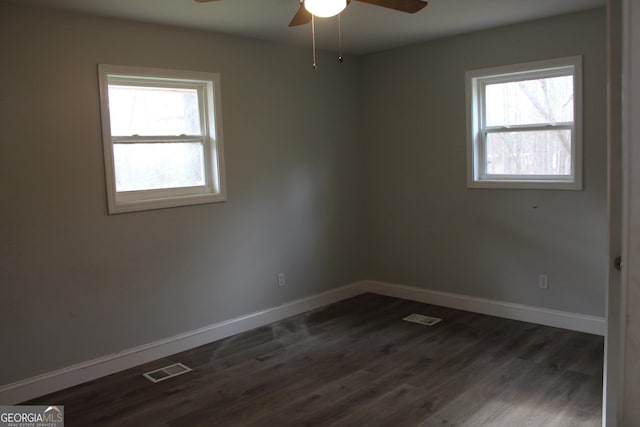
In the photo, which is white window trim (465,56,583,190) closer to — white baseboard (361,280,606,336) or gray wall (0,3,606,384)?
gray wall (0,3,606,384)

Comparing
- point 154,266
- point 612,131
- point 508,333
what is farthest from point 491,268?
point 612,131

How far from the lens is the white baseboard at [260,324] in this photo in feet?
11.1

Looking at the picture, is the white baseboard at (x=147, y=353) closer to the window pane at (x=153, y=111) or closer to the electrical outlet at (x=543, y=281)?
the window pane at (x=153, y=111)

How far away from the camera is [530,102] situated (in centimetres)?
431

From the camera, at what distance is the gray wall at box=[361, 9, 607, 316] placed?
3979 mm

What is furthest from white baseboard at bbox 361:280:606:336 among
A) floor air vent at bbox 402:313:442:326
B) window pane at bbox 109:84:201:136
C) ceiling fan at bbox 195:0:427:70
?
ceiling fan at bbox 195:0:427:70

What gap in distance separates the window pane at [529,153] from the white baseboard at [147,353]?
202 centimetres

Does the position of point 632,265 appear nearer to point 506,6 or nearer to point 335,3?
point 335,3

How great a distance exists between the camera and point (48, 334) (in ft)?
11.1

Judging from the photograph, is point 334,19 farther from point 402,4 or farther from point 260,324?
point 260,324

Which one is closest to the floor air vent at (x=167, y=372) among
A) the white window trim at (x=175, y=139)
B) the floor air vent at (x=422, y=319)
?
the white window trim at (x=175, y=139)

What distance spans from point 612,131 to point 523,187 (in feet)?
10.0

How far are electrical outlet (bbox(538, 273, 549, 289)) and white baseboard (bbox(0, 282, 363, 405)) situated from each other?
192 cm

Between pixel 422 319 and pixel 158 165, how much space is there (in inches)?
101
